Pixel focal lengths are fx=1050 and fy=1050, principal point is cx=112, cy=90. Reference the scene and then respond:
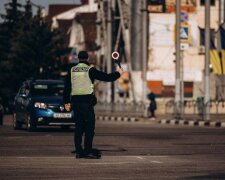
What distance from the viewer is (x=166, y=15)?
266 feet

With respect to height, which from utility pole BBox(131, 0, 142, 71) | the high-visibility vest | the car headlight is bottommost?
the car headlight

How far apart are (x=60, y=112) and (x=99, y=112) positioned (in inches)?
1610

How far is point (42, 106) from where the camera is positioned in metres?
31.8

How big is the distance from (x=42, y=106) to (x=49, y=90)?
130cm

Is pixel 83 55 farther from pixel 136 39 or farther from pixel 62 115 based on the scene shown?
pixel 136 39

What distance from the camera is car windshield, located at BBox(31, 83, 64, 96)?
108 feet

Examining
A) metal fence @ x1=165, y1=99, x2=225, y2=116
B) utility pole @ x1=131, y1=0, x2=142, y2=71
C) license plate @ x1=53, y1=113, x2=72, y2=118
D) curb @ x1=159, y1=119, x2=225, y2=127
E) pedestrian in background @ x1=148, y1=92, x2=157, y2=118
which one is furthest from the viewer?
utility pole @ x1=131, y1=0, x2=142, y2=71

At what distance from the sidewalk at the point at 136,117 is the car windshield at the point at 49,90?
9.39 m

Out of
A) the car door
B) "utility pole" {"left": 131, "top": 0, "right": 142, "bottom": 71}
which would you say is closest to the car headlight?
the car door

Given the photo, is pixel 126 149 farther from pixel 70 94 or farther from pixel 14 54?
pixel 14 54

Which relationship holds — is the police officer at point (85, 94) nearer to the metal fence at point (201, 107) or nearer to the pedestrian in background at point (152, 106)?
the metal fence at point (201, 107)

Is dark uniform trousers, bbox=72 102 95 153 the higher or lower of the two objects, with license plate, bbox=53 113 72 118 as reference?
higher

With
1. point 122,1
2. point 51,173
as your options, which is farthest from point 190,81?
point 51,173

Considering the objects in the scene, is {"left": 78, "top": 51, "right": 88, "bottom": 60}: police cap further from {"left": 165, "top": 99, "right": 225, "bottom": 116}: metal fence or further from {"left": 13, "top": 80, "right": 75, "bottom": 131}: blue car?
{"left": 165, "top": 99, "right": 225, "bottom": 116}: metal fence
